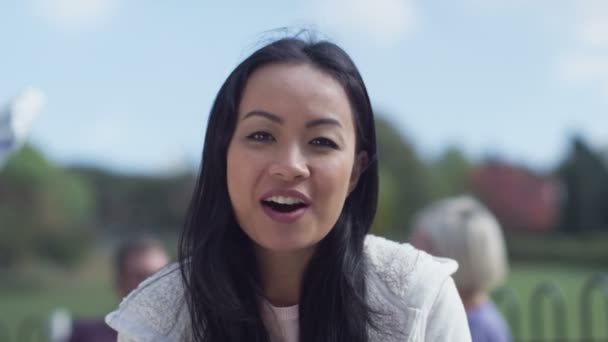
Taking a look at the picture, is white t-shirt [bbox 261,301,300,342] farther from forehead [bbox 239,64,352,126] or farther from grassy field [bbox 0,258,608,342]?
grassy field [bbox 0,258,608,342]

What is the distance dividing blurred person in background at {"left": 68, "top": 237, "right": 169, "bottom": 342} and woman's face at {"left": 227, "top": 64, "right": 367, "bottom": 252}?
2.67 metres

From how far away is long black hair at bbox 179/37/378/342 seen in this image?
1.68 m

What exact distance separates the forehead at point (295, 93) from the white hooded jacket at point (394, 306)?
1.00 ft

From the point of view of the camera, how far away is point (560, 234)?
27.0 m

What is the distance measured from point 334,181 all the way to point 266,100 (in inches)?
7.3

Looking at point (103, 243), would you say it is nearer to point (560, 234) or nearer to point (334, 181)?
point (560, 234)

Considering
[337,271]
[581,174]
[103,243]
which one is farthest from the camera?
[581,174]

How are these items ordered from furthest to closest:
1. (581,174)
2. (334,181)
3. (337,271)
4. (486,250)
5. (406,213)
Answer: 1. (406,213)
2. (581,174)
3. (486,250)
4. (337,271)
5. (334,181)

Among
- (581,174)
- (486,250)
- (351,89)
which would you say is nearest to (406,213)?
(581,174)

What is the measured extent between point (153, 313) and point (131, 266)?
2636 millimetres

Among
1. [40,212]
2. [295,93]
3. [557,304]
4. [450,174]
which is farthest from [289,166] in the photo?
[450,174]

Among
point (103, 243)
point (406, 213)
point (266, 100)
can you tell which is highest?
point (406, 213)

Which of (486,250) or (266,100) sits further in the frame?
(486,250)

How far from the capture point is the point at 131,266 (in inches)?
169
